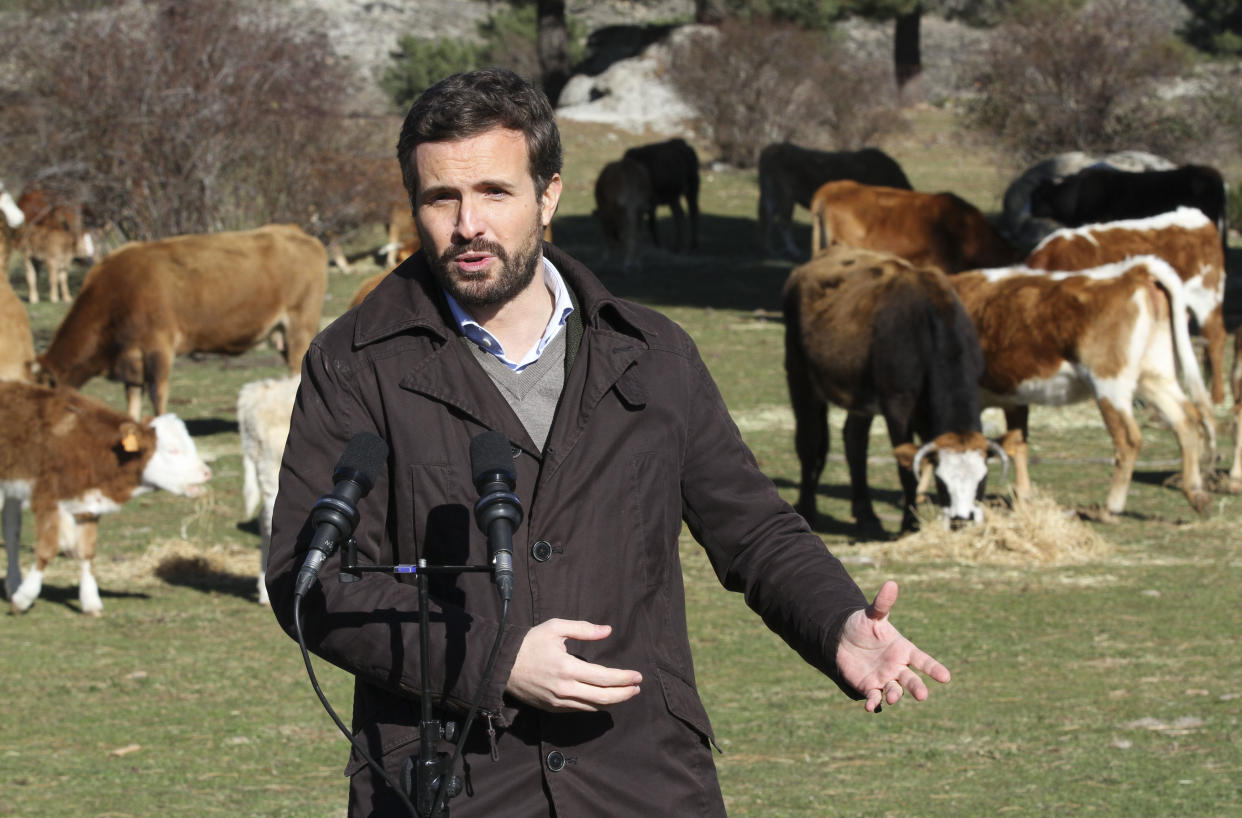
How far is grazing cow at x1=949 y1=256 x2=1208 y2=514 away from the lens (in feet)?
39.0

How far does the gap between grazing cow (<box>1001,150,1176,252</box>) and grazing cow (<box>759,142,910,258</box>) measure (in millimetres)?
2320

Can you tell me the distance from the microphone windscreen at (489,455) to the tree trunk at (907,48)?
4576 cm

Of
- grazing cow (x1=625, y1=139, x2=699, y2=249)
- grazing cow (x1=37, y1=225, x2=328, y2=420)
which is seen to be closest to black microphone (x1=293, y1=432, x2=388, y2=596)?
Result: grazing cow (x1=37, y1=225, x2=328, y2=420)

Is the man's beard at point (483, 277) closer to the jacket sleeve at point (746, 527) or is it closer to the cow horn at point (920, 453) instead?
the jacket sleeve at point (746, 527)

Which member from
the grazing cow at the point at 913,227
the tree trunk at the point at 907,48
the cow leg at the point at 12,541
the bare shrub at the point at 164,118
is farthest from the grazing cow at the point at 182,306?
the tree trunk at the point at 907,48

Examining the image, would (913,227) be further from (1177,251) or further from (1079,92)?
(1079,92)

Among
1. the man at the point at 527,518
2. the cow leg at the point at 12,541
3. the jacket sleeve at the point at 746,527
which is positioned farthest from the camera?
the cow leg at the point at 12,541

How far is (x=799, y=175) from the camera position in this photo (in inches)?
1141

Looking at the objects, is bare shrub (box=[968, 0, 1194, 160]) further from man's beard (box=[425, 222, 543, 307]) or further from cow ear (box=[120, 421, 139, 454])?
man's beard (box=[425, 222, 543, 307])

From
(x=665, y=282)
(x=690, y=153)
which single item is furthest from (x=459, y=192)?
(x=690, y=153)

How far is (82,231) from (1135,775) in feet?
72.3

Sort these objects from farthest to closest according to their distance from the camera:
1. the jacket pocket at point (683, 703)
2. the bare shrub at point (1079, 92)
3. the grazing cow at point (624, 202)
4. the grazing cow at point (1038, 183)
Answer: the bare shrub at point (1079, 92)
the grazing cow at point (624, 202)
the grazing cow at point (1038, 183)
the jacket pocket at point (683, 703)

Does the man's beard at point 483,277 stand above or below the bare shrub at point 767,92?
above

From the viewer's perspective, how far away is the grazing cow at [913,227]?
18.9 m
